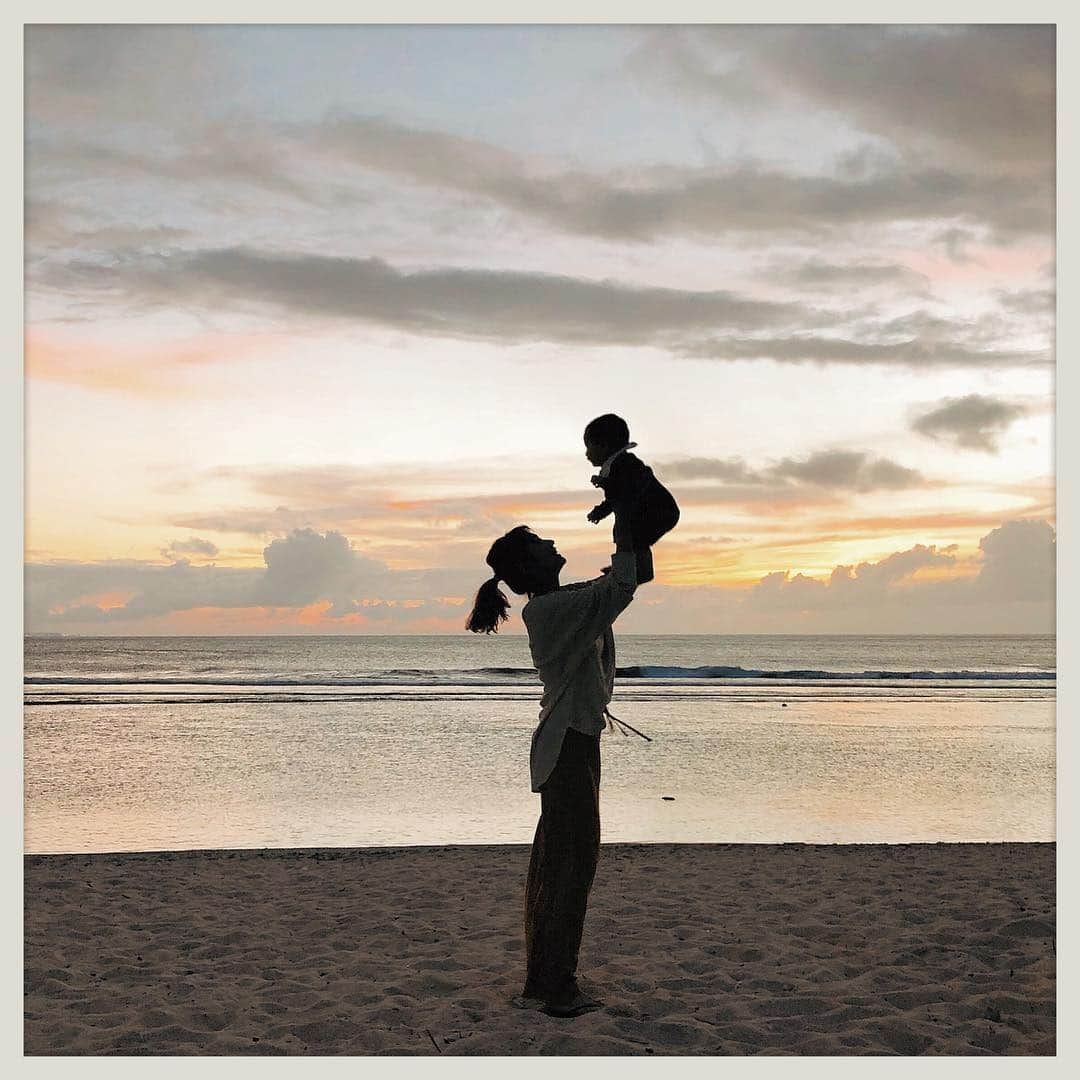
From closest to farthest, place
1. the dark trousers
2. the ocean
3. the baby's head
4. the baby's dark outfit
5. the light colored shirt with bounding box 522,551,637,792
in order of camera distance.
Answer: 1. the baby's dark outfit
2. the baby's head
3. the light colored shirt with bounding box 522,551,637,792
4. the dark trousers
5. the ocean

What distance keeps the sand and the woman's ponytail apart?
1580 millimetres

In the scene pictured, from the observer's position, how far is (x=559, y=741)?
14.0 feet

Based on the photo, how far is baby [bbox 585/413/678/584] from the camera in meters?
3.89

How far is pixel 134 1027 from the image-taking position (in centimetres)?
429

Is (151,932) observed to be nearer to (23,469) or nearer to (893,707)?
(23,469)

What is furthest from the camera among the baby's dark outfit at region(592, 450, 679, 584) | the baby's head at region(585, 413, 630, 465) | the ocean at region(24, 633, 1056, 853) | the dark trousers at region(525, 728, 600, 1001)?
the ocean at region(24, 633, 1056, 853)

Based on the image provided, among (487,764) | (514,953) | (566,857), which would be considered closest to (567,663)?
(566,857)

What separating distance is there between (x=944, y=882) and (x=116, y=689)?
89.4 ft

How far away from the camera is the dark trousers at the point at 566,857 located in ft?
14.2

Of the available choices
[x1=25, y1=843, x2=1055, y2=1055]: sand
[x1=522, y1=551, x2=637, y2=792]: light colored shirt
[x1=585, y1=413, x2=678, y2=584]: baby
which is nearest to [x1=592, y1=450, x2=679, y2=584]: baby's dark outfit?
[x1=585, y1=413, x2=678, y2=584]: baby

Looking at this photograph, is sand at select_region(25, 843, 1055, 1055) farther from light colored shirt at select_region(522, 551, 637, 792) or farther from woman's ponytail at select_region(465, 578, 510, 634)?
woman's ponytail at select_region(465, 578, 510, 634)

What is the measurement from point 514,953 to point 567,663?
197cm

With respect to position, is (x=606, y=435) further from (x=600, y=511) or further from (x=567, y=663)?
(x=567, y=663)

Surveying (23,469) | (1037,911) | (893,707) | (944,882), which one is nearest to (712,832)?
(944,882)
